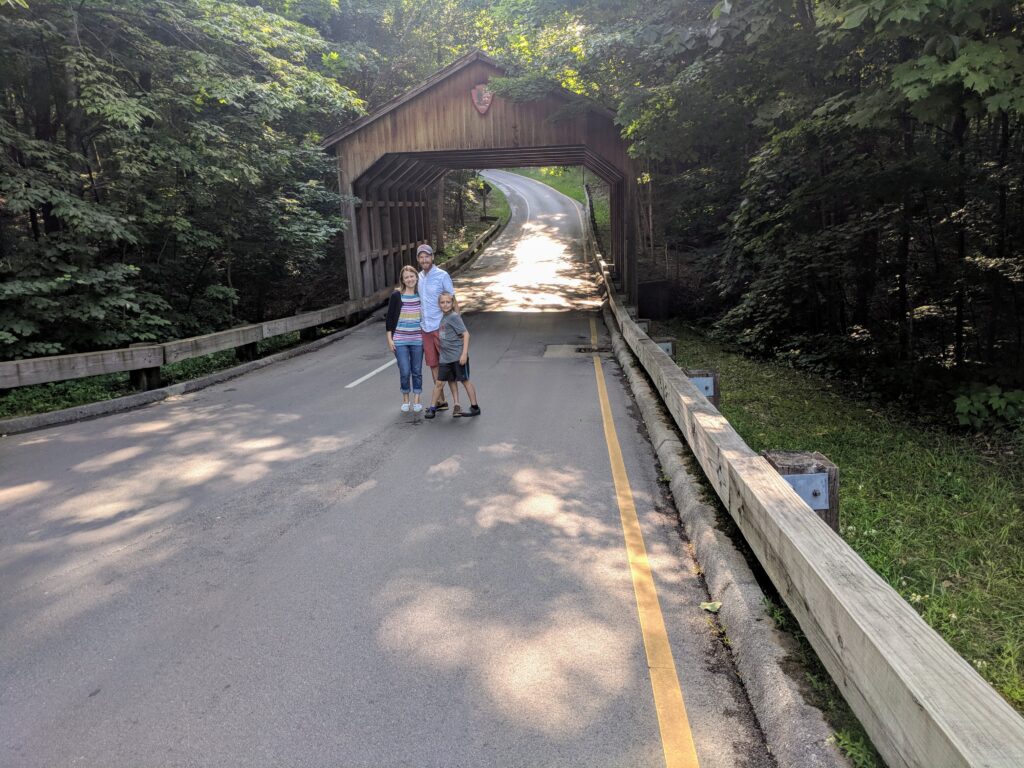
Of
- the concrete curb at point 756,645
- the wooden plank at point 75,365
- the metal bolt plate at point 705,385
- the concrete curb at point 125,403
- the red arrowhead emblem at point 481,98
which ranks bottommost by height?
the concrete curb at point 756,645

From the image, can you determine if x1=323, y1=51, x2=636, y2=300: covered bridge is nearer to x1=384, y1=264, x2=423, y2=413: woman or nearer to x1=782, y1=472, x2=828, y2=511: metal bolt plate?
x1=384, y1=264, x2=423, y2=413: woman

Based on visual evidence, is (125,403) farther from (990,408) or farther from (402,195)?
(402,195)

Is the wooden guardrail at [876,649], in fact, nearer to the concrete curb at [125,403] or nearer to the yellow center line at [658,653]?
the yellow center line at [658,653]

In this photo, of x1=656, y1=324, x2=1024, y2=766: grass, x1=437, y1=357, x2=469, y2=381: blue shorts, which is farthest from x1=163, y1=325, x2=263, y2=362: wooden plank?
x1=656, y1=324, x2=1024, y2=766: grass

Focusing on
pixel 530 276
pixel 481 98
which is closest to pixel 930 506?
pixel 481 98

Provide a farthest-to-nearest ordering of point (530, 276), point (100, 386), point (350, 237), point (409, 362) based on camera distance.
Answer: point (530, 276) → point (350, 237) → point (100, 386) → point (409, 362)

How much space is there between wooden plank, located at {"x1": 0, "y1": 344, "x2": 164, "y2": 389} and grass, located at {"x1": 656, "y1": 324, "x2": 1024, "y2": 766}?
8.27 metres

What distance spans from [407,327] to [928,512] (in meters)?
5.72

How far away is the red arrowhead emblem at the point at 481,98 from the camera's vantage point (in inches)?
723

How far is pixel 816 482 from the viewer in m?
3.97

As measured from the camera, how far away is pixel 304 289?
2534 centimetres

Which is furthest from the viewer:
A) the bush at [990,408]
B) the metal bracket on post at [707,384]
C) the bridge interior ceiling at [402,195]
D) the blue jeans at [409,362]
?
the bridge interior ceiling at [402,195]

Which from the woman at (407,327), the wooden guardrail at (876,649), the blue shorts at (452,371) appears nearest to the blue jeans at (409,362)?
the woman at (407,327)

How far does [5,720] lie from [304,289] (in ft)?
76.8
